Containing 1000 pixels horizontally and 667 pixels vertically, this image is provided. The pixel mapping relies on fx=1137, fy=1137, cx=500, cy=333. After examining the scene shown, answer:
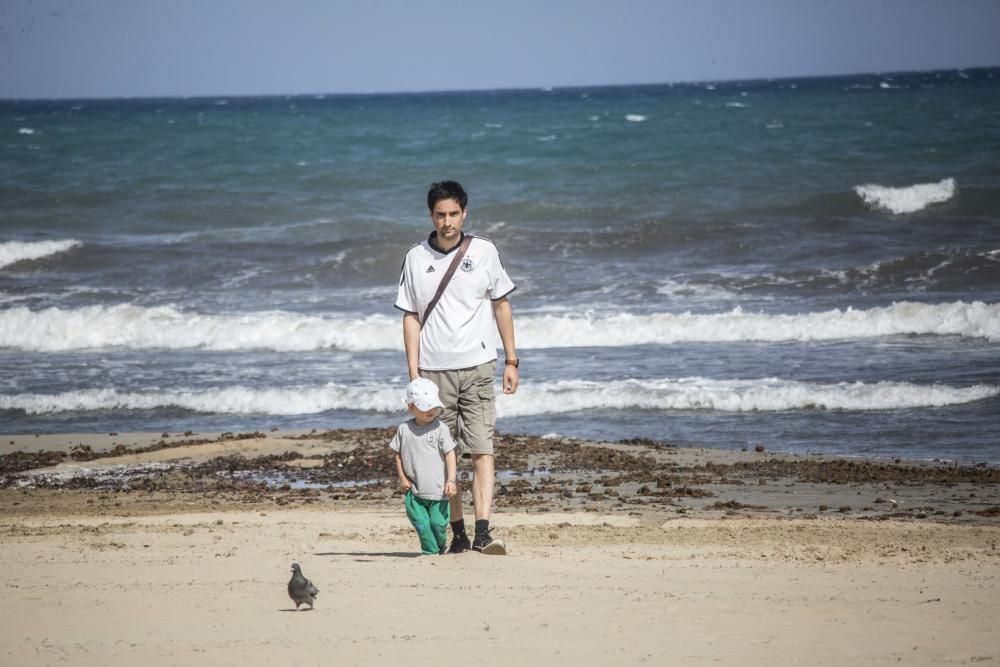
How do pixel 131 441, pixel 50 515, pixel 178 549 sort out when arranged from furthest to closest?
pixel 131 441 → pixel 50 515 → pixel 178 549

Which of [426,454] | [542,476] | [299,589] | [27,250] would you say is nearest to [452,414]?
[426,454]

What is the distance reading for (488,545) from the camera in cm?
594

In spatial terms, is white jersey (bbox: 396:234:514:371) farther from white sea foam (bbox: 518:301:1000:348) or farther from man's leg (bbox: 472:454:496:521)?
white sea foam (bbox: 518:301:1000:348)

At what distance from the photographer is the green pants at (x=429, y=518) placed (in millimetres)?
5816

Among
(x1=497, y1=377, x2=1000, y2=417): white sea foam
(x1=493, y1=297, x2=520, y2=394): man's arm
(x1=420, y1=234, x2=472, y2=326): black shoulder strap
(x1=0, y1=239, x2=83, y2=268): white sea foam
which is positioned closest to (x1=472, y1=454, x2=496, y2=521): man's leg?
(x1=493, y1=297, x2=520, y2=394): man's arm

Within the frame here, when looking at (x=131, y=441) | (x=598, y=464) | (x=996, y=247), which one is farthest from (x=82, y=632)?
(x=996, y=247)

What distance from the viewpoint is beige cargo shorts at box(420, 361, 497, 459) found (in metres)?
5.82

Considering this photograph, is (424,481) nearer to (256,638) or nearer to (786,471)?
(256,638)

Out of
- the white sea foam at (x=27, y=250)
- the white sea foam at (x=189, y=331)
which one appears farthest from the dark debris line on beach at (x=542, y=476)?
the white sea foam at (x=27, y=250)

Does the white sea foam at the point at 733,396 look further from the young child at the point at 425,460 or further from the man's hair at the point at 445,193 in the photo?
the man's hair at the point at 445,193

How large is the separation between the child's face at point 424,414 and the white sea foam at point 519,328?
32.5 feet

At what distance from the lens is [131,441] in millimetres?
10859

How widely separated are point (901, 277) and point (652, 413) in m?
9.40

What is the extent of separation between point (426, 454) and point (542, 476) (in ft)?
11.1
